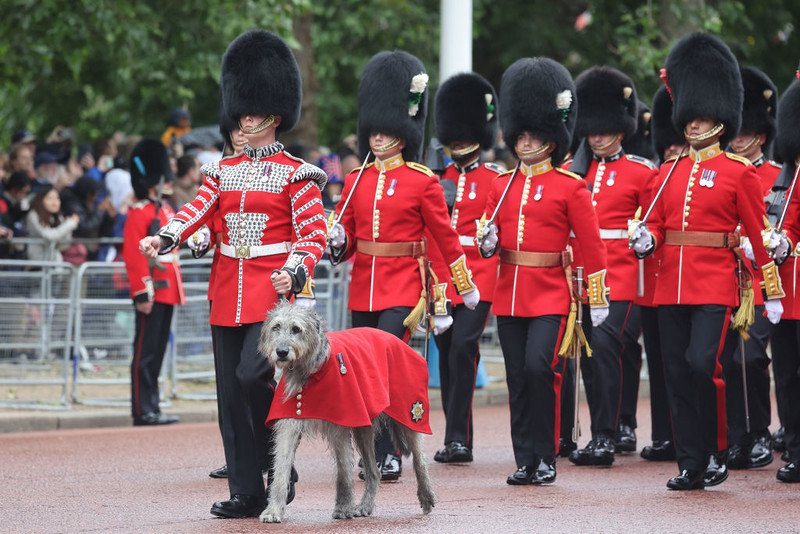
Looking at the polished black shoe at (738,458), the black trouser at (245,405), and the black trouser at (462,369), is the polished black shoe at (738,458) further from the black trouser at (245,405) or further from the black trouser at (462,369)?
the black trouser at (245,405)

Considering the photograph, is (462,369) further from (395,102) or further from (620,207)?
(395,102)

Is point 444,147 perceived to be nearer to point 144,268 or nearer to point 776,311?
point 144,268

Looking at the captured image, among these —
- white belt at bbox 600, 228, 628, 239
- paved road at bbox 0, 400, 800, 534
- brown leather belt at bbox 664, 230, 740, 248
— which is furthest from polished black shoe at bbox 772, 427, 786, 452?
brown leather belt at bbox 664, 230, 740, 248

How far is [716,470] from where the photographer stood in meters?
8.30

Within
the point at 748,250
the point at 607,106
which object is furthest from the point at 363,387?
the point at 607,106

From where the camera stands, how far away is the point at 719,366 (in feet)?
27.0

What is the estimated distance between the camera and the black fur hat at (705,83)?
8.50m

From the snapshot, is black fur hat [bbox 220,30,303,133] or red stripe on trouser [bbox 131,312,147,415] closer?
black fur hat [bbox 220,30,303,133]

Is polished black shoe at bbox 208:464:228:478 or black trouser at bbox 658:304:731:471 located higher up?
black trouser at bbox 658:304:731:471

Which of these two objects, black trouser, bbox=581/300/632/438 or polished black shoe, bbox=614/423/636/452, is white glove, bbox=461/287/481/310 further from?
polished black shoe, bbox=614/423/636/452

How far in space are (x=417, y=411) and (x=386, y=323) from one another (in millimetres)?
1182

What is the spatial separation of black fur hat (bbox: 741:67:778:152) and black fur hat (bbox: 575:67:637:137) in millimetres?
765

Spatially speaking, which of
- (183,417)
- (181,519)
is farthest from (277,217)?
(183,417)

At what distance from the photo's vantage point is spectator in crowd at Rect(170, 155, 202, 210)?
13977 mm
